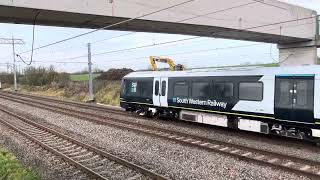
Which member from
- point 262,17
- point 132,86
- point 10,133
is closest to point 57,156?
point 10,133

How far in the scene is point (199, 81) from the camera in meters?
19.5

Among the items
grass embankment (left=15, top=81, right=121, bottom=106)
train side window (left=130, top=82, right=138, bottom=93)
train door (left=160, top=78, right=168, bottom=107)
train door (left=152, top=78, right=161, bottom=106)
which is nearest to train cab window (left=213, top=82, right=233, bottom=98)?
train door (left=160, top=78, right=168, bottom=107)

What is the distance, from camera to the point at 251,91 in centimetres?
1641

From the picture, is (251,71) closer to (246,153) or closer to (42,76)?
(246,153)

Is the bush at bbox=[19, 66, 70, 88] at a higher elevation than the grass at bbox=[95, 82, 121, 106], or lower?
higher

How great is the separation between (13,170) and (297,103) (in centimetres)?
934

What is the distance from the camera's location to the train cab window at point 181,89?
2038cm

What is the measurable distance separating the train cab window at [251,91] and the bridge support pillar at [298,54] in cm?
1739

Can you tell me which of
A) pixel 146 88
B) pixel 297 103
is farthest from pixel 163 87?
pixel 297 103

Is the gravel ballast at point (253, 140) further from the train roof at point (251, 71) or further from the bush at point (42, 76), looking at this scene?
the bush at point (42, 76)

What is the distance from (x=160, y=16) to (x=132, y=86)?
587cm

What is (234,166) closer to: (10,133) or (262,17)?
(10,133)

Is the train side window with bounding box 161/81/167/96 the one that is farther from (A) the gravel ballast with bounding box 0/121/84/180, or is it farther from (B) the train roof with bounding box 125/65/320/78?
(A) the gravel ballast with bounding box 0/121/84/180

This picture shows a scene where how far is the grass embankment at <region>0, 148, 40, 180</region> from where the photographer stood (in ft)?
34.7
